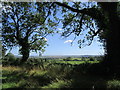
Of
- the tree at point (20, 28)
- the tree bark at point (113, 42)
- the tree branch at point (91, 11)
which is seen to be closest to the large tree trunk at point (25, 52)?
the tree at point (20, 28)

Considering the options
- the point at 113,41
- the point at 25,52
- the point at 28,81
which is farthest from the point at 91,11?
the point at 25,52

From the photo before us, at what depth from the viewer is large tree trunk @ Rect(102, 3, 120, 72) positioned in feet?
30.9

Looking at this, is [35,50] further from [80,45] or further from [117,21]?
[117,21]

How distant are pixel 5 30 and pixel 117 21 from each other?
57.9ft

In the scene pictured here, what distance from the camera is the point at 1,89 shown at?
6.38 meters

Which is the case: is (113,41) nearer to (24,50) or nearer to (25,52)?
(24,50)

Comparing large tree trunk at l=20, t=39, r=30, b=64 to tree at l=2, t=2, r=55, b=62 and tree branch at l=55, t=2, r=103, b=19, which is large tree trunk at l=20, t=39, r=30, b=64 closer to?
Answer: tree at l=2, t=2, r=55, b=62

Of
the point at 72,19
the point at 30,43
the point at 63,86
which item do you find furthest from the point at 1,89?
the point at 30,43

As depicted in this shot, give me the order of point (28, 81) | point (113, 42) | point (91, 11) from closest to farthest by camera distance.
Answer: point (28, 81), point (113, 42), point (91, 11)

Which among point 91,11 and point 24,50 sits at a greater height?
point 91,11

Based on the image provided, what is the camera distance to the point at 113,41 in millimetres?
9633

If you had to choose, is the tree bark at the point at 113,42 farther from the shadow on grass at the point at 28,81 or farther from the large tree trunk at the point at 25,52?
the large tree trunk at the point at 25,52

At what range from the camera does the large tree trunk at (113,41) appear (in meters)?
9.42

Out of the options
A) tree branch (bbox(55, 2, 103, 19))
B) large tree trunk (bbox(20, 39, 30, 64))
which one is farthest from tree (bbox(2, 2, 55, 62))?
tree branch (bbox(55, 2, 103, 19))
